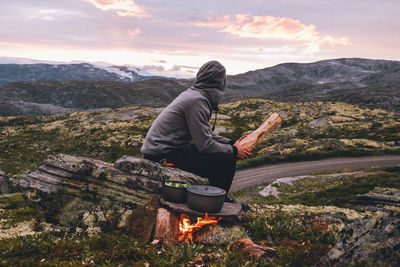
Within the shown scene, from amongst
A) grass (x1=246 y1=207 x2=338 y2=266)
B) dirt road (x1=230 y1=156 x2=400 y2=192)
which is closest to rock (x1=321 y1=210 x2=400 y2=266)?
grass (x1=246 y1=207 x2=338 y2=266)

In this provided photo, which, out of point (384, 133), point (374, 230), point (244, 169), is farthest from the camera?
point (384, 133)

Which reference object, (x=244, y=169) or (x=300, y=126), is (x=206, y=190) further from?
(x=300, y=126)

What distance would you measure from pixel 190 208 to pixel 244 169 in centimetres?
2732

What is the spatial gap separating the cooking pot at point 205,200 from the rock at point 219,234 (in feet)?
1.88

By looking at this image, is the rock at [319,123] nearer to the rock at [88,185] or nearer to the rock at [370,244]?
the rock at [88,185]

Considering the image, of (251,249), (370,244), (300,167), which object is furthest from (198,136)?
(300,167)

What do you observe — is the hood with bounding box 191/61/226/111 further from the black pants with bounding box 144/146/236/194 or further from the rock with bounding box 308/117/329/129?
the rock with bounding box 308/117/329/129

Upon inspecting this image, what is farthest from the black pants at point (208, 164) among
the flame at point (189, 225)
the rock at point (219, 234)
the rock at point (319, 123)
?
the rock at point (319, 123)

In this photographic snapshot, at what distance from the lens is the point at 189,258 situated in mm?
6367

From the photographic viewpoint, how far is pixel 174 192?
26.3 feet

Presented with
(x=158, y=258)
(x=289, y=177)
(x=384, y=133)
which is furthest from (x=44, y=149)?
(x=384, y=133)

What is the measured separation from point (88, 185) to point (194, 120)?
14.6 ft

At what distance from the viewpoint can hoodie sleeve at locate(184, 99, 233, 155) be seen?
8023 mm

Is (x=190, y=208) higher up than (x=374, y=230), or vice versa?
(x=374, y=230)
